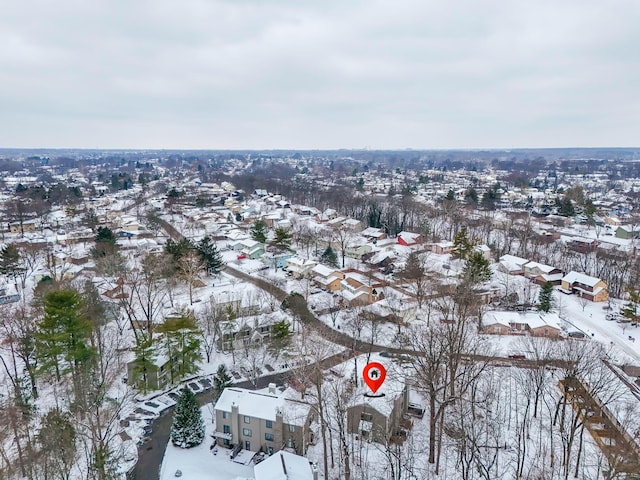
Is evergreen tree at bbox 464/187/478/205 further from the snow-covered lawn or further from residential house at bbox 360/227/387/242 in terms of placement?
the snow-covered lawn

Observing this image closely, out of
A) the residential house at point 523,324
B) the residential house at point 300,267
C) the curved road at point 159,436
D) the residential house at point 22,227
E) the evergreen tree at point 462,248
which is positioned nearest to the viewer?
the curved road at point 159,436

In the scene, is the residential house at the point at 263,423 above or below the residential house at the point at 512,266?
below

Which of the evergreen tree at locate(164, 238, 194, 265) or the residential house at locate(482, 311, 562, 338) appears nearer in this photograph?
the residential house at locate(482, 311, 562, 338)

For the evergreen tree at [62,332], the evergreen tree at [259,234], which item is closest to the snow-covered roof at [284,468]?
the evergreen tree at [62,332]

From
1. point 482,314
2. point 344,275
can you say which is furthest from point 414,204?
point 482,314

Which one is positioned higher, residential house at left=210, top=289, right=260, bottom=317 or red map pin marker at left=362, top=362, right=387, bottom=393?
residential house at left=210, top=289, right=260, bottom=317

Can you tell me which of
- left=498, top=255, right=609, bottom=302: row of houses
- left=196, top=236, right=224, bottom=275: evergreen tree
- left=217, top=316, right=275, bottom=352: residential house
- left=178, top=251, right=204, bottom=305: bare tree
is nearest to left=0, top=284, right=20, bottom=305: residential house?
left=178, top=251, right=204, bottom=305: bare tree

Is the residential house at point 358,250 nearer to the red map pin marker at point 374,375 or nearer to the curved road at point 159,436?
the curved road at point 159,436
